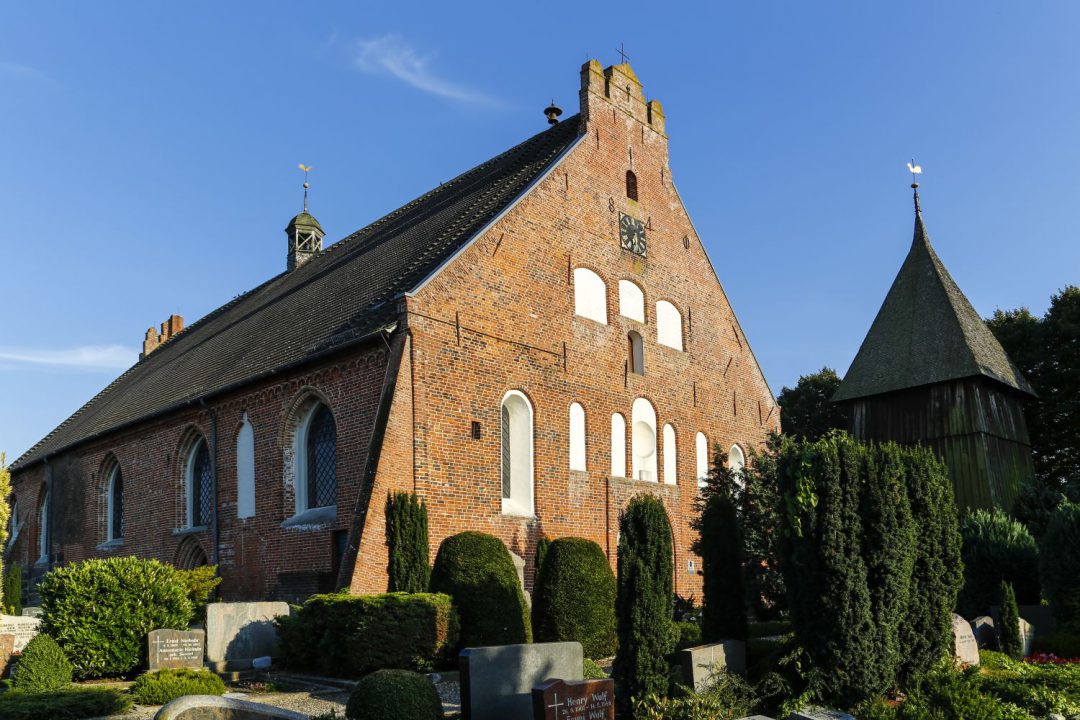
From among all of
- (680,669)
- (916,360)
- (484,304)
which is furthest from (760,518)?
(916,360)

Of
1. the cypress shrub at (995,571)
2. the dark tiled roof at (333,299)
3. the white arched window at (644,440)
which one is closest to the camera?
the cypress shrub at (995,571)

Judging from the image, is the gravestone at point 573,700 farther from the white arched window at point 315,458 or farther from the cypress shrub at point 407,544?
the white arched window at point 315,458

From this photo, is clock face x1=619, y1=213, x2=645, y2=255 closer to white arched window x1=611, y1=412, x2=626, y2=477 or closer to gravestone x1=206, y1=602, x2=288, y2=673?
white arched window x1=611, y1=412, x2=626, y2=477

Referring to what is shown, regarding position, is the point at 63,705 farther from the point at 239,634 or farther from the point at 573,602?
the point at 573,602

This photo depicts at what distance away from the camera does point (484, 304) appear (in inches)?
761

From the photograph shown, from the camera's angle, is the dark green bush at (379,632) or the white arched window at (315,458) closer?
the dark green bush at (379,632)

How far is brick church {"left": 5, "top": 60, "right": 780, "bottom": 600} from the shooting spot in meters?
18.1

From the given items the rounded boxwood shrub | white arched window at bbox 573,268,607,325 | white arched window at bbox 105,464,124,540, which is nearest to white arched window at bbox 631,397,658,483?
white arched window at bbox 573,268,607,325

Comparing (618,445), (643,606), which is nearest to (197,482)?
(618,445)

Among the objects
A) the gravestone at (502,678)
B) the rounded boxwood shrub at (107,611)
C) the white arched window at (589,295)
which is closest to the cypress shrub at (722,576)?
the gravestone at (502,678)

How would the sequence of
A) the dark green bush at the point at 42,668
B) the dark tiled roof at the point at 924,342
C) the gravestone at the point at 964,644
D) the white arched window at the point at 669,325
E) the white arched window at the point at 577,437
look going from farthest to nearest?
the dark tiled roof at the point at 924,342, the white arched window at the point at 669,325, the white arched window at the point at 577,437, the gravestone at the point at 964,644, the dark green bush at the point at 42,668

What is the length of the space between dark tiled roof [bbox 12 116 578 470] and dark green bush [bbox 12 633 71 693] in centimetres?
737

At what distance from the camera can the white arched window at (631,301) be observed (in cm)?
2284

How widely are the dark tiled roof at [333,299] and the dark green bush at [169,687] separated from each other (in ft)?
23.9
